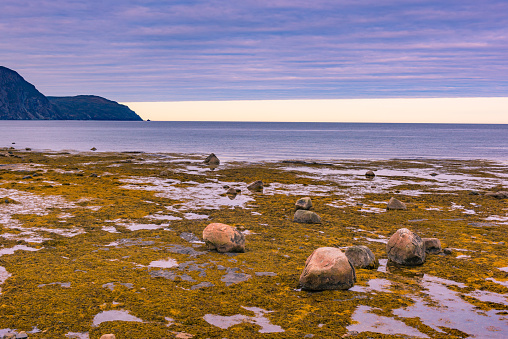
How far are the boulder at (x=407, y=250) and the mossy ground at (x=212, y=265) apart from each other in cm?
35

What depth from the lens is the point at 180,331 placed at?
7871 millimetres

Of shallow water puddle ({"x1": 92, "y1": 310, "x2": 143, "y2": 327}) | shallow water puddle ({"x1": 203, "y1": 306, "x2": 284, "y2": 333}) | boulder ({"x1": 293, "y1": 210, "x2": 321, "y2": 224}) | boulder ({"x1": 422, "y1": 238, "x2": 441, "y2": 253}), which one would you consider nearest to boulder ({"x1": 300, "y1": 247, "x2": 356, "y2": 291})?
shallow water puddle ({"x1": 203, "y1": 306, "x2": 284, "y2": 333})

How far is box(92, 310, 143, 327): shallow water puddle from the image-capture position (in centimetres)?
815

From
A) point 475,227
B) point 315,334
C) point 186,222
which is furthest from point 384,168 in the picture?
point 315,334

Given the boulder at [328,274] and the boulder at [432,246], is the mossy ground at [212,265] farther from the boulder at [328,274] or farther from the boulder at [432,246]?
the boulder at [432,246]

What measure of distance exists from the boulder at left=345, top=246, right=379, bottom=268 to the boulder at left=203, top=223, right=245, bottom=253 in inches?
137

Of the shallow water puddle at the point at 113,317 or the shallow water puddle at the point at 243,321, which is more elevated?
the shallow water puddle at the point at 113,317

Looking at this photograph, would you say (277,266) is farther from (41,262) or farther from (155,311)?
(41,262)

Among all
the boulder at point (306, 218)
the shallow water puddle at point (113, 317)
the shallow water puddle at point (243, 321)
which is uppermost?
the boulder at point (306, 218)

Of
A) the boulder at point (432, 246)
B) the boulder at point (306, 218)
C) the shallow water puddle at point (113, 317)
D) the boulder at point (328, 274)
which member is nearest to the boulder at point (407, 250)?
the boulder at point (432, 246)

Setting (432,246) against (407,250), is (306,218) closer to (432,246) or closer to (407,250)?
(432,246)

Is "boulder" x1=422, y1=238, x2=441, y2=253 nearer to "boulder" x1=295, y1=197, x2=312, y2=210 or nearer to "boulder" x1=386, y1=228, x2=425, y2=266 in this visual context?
"boulder" x1=386, y1=228, x2=425, y2=266

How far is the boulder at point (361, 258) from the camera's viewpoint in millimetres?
11672

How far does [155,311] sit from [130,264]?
3.23 meters
